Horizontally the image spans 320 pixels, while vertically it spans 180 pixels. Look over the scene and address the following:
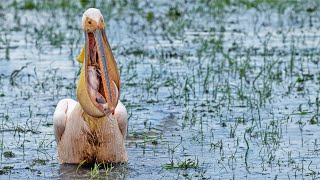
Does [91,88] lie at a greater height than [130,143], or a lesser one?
greater

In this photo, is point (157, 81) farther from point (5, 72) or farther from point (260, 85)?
point (5, 72)

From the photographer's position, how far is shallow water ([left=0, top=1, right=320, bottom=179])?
7.85m

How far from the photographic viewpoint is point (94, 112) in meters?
7.18

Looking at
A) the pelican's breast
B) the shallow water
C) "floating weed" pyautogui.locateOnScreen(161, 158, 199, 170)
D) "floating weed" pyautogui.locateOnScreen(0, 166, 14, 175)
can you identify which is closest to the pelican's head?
the pelican's breast

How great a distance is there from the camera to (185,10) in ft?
51.9

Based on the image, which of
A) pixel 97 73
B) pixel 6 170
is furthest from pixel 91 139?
pixel 6 170

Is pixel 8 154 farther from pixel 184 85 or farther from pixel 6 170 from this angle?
pixel 184 85

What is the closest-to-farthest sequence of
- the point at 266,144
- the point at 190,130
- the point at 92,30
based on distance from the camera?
1. the point at 92,30
2. the point at 266,144
3. the point at 190,130

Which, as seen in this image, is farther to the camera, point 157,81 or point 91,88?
point 157,81

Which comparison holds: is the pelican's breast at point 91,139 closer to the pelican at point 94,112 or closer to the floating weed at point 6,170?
the pelican at point 94,112

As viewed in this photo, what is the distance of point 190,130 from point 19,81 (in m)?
2.95

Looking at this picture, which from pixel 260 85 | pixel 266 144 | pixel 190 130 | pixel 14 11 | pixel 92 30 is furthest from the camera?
pixel 14 11

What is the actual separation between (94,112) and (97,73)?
291 mm

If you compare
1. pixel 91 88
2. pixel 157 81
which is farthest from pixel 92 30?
pixel 157 81
